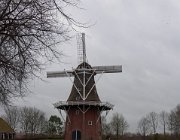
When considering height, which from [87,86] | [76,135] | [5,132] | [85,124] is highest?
[87,86]

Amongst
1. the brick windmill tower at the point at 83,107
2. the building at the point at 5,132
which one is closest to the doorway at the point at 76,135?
the brick windmill tower at the point at 83,107

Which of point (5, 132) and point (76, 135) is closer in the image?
point (76, 135)

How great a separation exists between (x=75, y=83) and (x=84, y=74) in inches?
61.6

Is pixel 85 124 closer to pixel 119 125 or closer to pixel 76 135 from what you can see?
pixel 76 135

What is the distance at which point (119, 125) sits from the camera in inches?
3472

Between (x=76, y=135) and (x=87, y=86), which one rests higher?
(x=87, y=86)

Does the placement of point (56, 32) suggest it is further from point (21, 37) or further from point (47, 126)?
point (47, 126)

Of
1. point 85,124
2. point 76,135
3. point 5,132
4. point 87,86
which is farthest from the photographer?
point 5,132

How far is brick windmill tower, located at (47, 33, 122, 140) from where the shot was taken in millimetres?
42812

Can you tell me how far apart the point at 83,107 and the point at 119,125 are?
46.4 metres

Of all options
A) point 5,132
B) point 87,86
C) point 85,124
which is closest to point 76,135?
point 85,124

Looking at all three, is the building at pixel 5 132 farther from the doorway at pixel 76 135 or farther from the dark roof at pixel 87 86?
the doorway at pixel 76 135

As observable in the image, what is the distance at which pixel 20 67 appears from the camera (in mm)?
9047

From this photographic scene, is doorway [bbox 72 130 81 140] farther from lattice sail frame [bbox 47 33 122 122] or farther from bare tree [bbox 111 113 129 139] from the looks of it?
bare tree [bbox 111 113 129 139]
